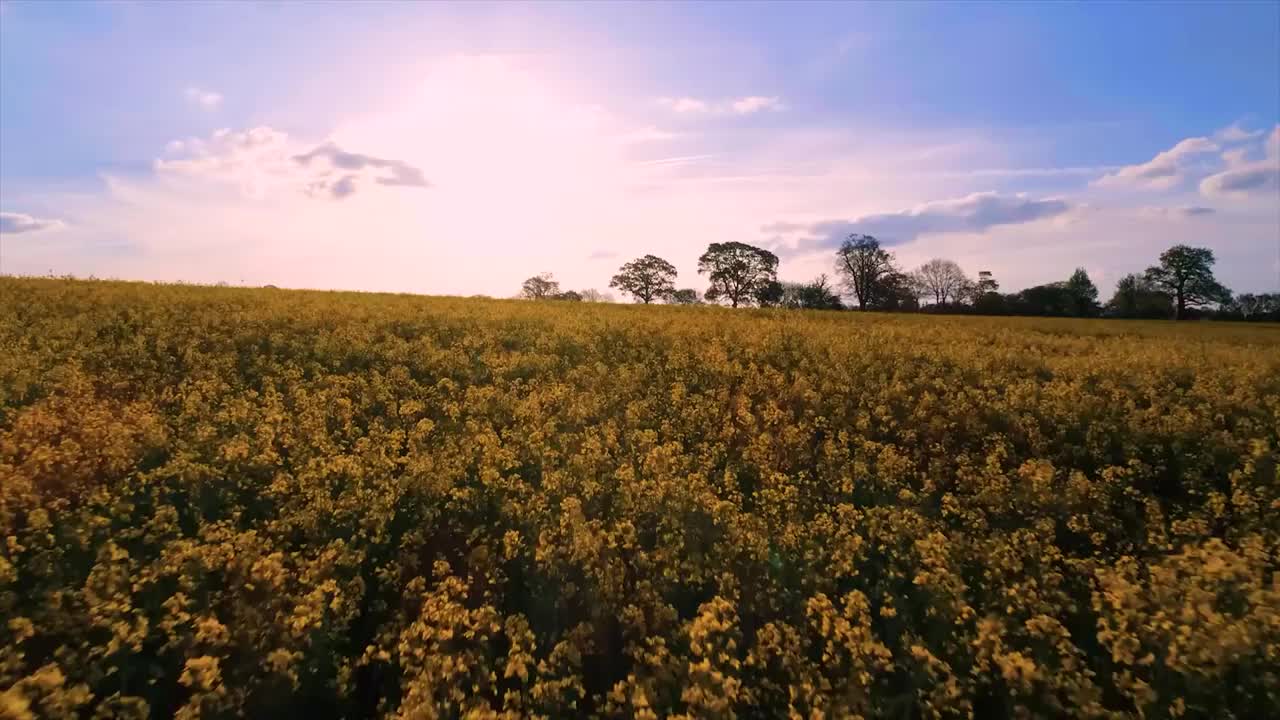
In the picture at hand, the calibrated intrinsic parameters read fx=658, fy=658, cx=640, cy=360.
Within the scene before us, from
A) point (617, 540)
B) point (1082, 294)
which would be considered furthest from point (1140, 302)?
point (617, 540)

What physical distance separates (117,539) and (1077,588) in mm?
7919

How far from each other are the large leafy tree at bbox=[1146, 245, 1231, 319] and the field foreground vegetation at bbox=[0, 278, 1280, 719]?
206 ft

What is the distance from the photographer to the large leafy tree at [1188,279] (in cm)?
5856

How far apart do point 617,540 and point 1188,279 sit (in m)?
73.8

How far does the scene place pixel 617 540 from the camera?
5.57 m

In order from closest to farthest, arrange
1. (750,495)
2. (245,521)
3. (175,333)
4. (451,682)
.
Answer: (451,682), (245,521), (750,495), (175,333)

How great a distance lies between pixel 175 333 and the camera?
1205 centimetres

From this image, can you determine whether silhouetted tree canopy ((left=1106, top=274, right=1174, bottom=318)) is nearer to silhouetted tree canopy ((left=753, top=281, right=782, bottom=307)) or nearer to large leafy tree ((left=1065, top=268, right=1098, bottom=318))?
large leafy tree ((left=1065, top=268, right=1098, bottom=318))

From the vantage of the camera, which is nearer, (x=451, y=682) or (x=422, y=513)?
(x=451, y=682)

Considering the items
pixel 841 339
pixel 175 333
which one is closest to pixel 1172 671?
pixel 841 339

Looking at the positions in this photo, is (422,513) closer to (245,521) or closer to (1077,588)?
(245,521)

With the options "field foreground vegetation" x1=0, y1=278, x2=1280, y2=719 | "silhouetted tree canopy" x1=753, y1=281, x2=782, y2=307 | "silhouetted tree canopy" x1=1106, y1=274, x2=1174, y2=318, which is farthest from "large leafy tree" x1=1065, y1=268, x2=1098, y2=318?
"field foreground vegetation" x1=0, y1=278, x2=1280, y2=719

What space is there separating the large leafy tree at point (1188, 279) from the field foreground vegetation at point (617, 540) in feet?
206

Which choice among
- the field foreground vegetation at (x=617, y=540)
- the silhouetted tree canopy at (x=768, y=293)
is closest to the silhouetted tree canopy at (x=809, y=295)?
the silhouetted tree canopy at (x=768, y=293)
